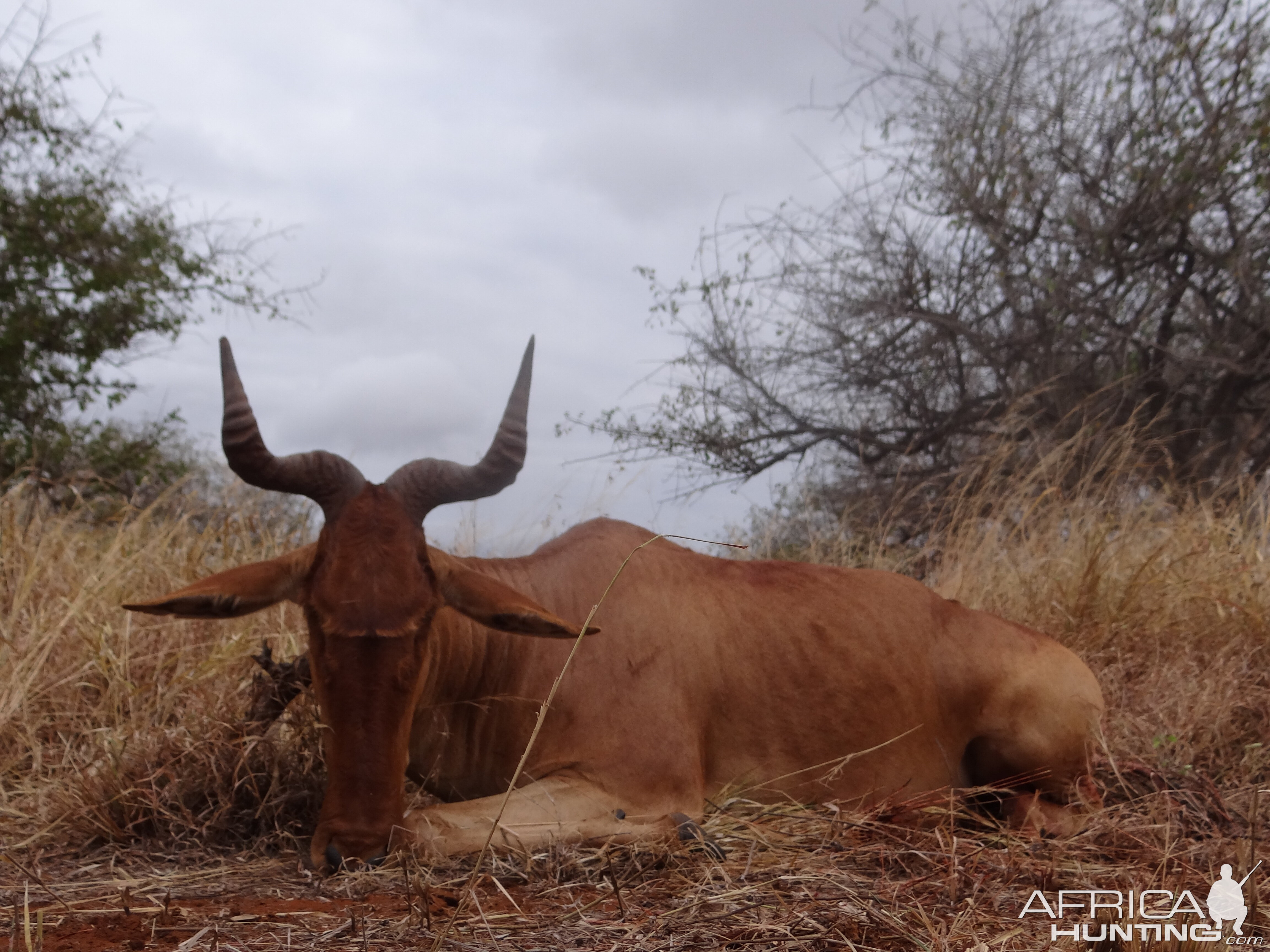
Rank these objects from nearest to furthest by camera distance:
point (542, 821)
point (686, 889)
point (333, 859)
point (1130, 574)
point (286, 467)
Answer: point (686, 889) → point (333, 859) → point (542, 821) → point (286, 467) → point (1130, 574)

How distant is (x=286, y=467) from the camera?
3404 millimetres

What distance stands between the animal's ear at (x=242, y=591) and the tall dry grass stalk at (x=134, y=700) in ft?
2.37

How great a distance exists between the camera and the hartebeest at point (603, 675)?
10.3ft

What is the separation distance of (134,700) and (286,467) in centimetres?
204

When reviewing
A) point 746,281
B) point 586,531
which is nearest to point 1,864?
point 586,531

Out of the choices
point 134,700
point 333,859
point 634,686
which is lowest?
point 333,859

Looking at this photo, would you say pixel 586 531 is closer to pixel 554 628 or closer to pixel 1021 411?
pixel 554 628

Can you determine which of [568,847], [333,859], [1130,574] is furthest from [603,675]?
[1130,574]

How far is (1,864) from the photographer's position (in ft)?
11.0

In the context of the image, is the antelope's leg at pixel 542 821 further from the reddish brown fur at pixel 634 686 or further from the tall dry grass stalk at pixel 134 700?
the tall dry grass stalk at pixel 134 700

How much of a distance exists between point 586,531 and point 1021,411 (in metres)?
6.98

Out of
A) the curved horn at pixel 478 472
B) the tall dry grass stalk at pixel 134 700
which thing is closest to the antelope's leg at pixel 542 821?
the tall dry grass stalk at pixel 134 700

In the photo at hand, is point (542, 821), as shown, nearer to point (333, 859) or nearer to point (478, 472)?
point (333, 859)

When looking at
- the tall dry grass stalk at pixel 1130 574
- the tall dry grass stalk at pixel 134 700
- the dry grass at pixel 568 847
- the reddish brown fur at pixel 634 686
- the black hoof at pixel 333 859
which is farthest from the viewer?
the tall dry grass stalk at pixel 1130 574
